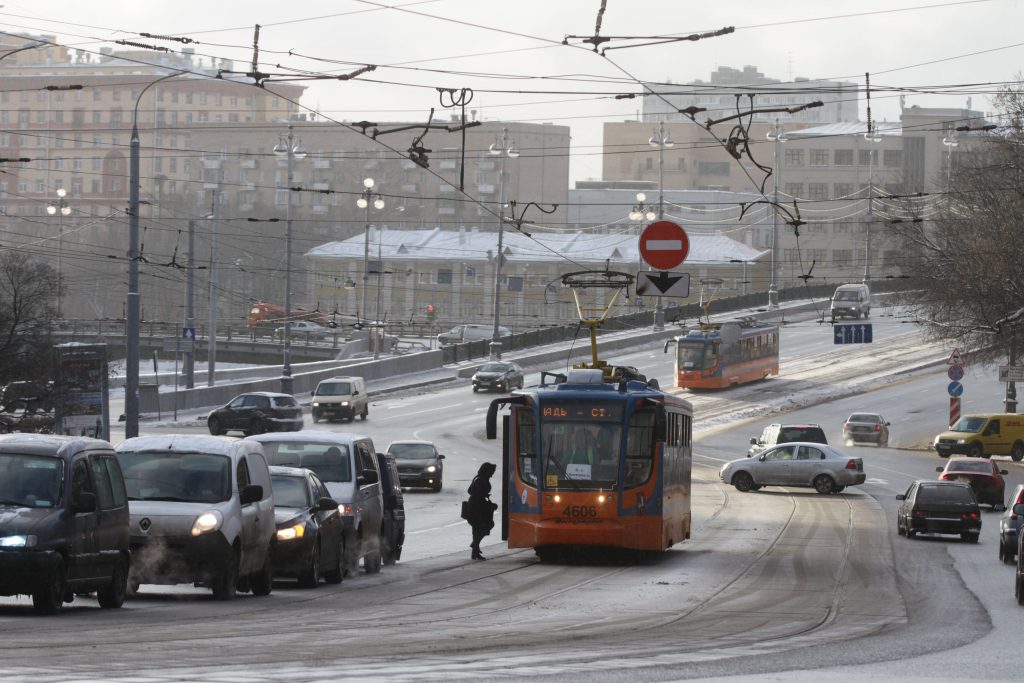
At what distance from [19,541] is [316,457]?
25.9 feet

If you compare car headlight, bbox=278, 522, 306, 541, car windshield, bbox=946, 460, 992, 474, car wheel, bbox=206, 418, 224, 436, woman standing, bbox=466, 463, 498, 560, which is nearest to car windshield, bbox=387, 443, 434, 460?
car windshield, bbox=946, 460, 992, 474

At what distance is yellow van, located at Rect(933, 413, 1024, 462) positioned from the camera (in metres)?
56.3

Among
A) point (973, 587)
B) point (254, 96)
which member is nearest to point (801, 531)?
point (973, 587)

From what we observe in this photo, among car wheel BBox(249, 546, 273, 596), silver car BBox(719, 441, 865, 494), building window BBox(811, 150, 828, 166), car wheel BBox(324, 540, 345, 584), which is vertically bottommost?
silver car BBox(719, 441, 865, 494)

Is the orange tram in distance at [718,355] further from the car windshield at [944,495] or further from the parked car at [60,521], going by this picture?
the parked car at [60,521]

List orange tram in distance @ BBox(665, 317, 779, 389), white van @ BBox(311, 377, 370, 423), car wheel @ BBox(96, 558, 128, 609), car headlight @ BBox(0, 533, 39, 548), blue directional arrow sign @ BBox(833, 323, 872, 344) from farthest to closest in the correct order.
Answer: blue directional arrow sign @ BBox(833, 323, 872, 344), orange tram in distance @ BBox(665, 317, 779, 389), white van @ BBox(311, 377, 370, 423), car wheel @ BBox(96, 558, 128, 609), car headlight @ BBox(0, 533, 39, 548)

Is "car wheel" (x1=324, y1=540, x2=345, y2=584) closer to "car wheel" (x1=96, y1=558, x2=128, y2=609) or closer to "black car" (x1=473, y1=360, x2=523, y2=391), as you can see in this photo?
"car wheel" (x1=96, y1=558, x2=128, y2=609)

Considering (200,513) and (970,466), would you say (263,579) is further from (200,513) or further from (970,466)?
(970,466)

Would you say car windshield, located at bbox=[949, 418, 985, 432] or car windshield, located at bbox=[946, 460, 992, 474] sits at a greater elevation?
car windshield, located at bbox=[946, 460, 992, 474]

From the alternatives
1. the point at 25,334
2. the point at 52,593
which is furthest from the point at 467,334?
the point at 52,593

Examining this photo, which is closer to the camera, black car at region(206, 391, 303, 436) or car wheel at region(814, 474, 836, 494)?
car wheel at region(814, 474, 836, 494)

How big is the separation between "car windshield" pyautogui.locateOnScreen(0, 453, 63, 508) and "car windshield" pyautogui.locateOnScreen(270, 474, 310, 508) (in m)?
4.80

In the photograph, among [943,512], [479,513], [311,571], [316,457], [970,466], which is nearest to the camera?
[311,571]

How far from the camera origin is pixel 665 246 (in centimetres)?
2684
